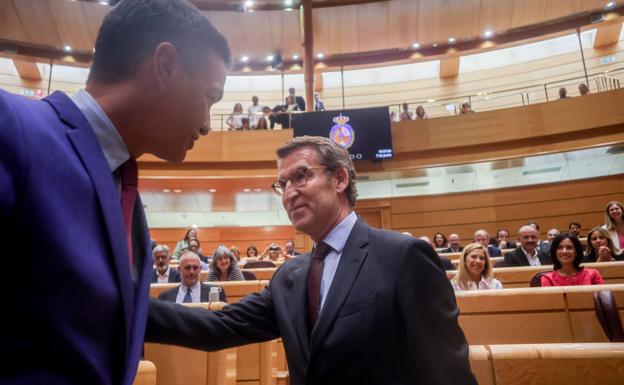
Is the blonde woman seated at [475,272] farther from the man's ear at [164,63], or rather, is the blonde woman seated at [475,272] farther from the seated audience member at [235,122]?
the seated audience member at [235,122]

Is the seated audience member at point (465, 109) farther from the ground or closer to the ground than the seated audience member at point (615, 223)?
farther from the ground

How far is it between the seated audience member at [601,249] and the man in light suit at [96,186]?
16.8ft

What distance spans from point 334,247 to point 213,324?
44cm

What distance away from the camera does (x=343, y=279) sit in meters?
1.19

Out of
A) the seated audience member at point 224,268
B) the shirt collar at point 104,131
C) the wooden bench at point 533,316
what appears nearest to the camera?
the shirt collar at point 104,131

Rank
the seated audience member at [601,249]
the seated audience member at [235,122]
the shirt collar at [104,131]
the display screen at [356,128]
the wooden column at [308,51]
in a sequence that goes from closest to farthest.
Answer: the shirt collar at [104,131], the seated audience member at [601,249], the display screen at [356,128], the wooden column at [308,51], the seated audience member at [235,122]

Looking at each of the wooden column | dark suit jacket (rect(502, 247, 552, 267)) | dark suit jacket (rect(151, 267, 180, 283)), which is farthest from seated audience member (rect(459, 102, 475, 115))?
dark suit jacket (rect(151, 267, 180, 283))

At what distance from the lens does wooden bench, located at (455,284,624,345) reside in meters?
2.31

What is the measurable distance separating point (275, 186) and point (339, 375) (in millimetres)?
773

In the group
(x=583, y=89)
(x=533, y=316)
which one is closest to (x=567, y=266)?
(x=533, y=316)

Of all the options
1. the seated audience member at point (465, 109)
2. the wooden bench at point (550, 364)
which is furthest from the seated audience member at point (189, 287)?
the seated audience member at point (465, 109)

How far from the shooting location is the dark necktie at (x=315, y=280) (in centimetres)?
122

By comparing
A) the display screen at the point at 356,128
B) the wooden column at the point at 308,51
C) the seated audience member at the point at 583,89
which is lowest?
the display screen at the point at 356,128

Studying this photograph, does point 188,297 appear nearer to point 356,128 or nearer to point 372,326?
point 372,326
